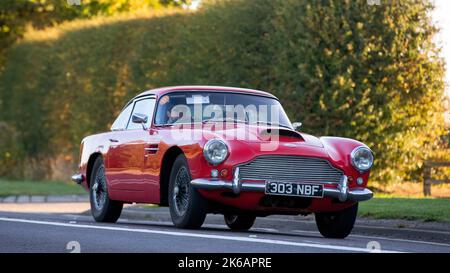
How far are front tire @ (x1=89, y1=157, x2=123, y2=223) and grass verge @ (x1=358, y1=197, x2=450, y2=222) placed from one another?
10.2ft

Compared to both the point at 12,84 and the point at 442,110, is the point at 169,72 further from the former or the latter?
the point at 12,84

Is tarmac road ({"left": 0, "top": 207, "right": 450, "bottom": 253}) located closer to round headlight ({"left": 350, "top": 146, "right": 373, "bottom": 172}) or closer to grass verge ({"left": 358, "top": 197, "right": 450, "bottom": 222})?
grass verge ({"left": 358, "top": 197, "right": 450, "bottom": 222})

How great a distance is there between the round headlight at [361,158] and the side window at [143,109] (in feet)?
8.27

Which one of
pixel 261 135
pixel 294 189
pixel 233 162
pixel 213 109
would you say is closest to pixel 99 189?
pixel 213 109

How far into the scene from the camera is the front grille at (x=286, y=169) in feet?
36.0

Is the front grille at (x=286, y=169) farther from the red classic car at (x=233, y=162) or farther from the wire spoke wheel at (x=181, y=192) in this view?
the wire spoke wheel at (x=181, y=192)

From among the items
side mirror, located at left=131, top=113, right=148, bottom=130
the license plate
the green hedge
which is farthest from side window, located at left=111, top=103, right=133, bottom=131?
the green hedge

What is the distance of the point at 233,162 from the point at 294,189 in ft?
2.21

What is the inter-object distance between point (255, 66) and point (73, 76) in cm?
929

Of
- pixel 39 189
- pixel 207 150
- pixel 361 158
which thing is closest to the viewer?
pixel 207 150

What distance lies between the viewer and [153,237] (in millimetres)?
9891

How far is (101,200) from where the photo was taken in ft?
45.9

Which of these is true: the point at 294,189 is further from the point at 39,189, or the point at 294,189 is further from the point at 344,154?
the point at 39,189
